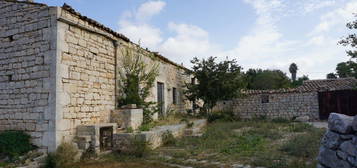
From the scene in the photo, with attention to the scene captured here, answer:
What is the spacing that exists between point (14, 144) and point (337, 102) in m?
17.3

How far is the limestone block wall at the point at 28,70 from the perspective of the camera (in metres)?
6.41

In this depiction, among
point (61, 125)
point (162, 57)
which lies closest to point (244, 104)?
point (162, 57)

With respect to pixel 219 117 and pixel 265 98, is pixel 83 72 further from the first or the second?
pixel 265 98

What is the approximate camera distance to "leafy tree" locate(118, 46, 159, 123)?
30.6 ft

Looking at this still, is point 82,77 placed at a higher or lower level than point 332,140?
higher

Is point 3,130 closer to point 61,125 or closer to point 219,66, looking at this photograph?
point 61,125

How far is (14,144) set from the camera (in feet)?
20.0

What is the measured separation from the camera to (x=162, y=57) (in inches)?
519

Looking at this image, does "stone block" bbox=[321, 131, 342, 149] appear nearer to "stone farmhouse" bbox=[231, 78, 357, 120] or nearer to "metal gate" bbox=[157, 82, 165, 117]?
"metal gate" bbox=[157, 82, 165, 117]

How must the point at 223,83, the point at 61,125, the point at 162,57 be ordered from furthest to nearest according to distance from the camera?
1. the point at 223,83
2. the point at 162,57
3. the point at 61,125

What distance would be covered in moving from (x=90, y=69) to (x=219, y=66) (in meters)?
8.89

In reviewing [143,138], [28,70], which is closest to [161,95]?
[143,138]

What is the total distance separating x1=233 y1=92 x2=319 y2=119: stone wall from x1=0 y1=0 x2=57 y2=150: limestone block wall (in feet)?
44.0

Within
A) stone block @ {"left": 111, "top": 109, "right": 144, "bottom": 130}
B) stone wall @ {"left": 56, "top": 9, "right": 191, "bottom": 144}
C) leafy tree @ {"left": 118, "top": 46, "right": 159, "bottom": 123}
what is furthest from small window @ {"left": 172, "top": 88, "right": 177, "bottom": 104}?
stone block @ {"left": 111, "top": 109, "right": 144, "bottom": 130}
